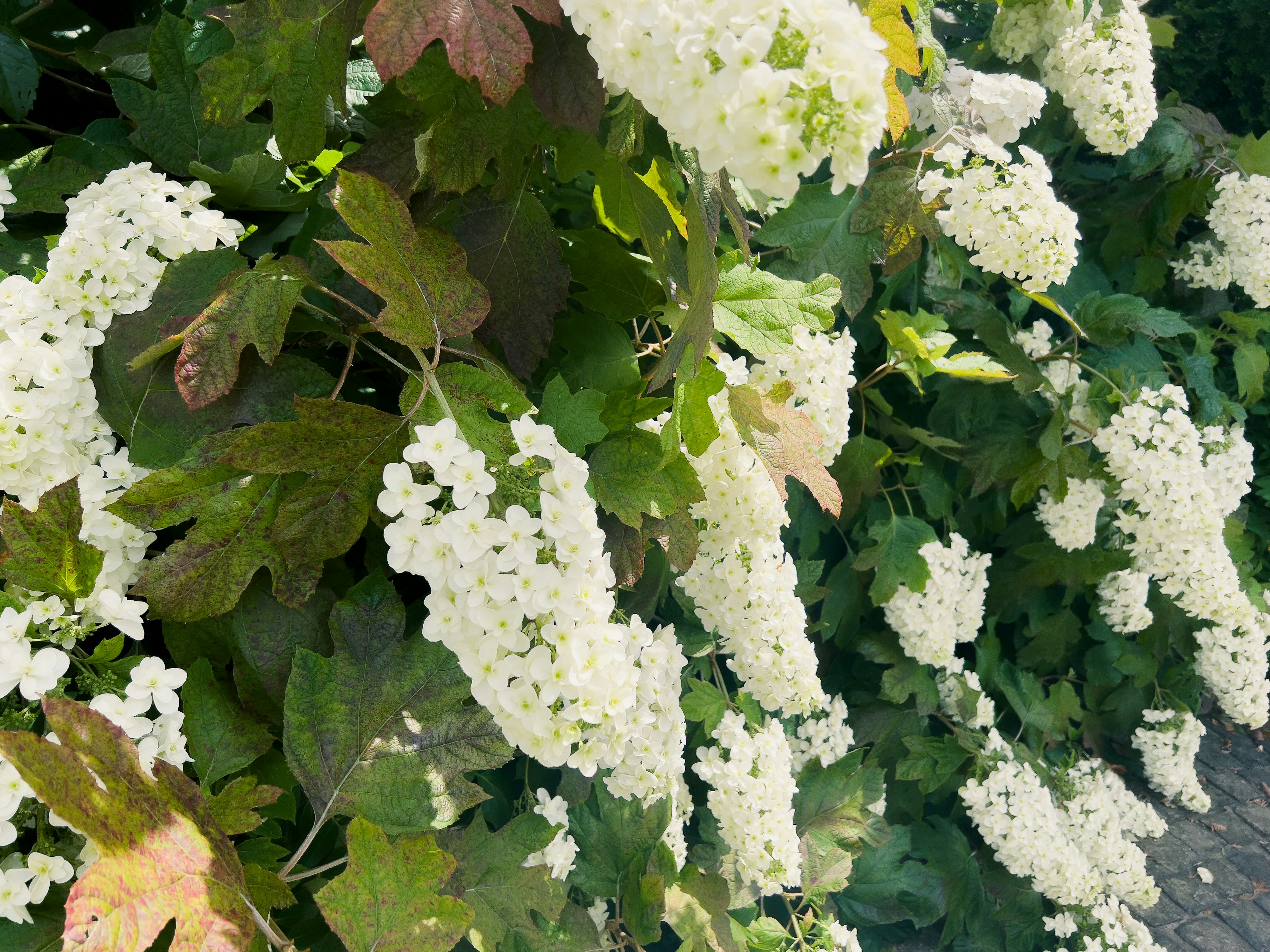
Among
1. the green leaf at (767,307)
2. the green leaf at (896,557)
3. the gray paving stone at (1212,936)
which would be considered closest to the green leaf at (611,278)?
the green leaf at (767,307)

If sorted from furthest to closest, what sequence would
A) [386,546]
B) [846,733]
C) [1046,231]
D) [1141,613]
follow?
[1141,613] < [846,733] < [1046,231] < [386,546]

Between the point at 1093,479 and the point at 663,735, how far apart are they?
2.14 meters

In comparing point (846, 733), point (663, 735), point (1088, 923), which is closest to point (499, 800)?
point (663, 735)

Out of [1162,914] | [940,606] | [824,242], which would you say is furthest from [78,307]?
[1162,914]

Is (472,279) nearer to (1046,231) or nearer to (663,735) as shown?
(663,735)

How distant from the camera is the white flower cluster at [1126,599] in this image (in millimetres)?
3023

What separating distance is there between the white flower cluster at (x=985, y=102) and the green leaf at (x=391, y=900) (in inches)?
77.8

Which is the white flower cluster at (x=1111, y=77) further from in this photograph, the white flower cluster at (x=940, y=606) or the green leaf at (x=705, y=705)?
the green leaf at (x=705, y=705)

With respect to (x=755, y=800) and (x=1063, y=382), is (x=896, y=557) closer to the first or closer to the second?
(x=1063, y=382)

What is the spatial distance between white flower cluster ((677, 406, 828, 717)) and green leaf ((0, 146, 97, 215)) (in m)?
0.97

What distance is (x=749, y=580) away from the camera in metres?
1.60

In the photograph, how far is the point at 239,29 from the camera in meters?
1.08

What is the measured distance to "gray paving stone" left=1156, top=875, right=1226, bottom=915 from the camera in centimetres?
338

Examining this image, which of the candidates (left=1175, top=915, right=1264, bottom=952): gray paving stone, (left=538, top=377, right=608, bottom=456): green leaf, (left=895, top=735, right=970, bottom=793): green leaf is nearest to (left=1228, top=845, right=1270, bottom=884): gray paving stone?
(left=1175, top=915, right=1264, bottom=952): gray paving stone
